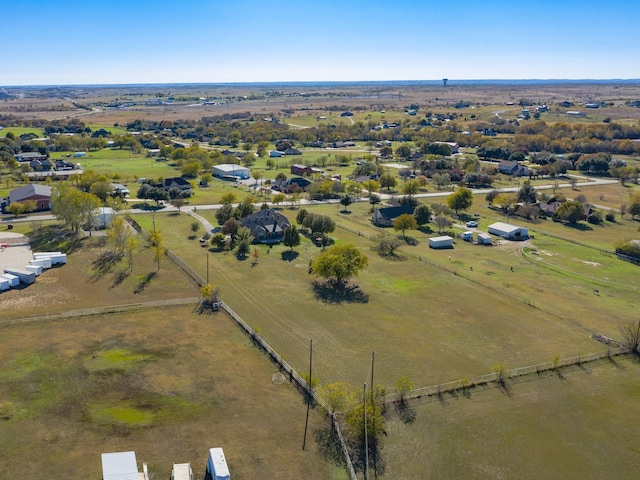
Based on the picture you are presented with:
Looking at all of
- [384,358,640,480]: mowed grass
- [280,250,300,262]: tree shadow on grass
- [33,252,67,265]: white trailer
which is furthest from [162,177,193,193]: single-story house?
[384,358,640,480]: mowed grass

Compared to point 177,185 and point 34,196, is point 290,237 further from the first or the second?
point 34,196

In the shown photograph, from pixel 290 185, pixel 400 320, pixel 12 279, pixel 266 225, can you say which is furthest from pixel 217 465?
pixel 290 185

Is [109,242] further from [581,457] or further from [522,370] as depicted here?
[581,457]

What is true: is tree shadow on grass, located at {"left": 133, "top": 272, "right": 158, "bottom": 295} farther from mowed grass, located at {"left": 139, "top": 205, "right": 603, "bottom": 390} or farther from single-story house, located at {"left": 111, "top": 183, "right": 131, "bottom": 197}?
single-story house, located at {"left": 111, "top": 183, "right": 131, "bottom": 197}

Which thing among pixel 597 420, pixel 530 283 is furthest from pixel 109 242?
pixel 597 420

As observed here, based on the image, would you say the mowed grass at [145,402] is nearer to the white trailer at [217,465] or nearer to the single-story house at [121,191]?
the white trailer at [217,465]

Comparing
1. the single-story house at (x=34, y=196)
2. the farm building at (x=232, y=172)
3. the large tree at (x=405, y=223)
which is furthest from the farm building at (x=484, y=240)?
the single-story house at (x=34, y=196)

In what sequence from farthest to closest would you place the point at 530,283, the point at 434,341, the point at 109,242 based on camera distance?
the point at 109,242 < the point at 530,283 < the point at 434,341
